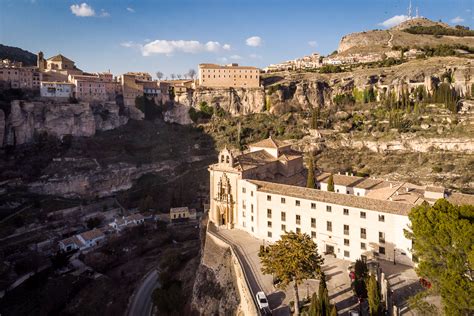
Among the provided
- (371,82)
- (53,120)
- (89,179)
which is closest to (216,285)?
(89,179)

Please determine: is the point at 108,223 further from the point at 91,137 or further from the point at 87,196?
the point at 91,137

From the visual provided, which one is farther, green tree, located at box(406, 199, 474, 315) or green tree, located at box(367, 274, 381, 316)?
green tree, located at box(367, 274, 381, 316)

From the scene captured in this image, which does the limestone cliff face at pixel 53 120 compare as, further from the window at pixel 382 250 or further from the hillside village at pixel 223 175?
the window at pixel 382 250

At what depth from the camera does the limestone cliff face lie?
60247 mm

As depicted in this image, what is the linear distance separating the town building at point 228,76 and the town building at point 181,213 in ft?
133

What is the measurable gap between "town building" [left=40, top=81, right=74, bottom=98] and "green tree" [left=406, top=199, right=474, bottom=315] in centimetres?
7167

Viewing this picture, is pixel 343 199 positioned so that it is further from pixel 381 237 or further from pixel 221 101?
pixel 221 101

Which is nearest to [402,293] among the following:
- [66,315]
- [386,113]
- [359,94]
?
[66,315]

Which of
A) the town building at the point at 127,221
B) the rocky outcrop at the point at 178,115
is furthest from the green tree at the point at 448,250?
the rocky outcrop at the point at 178,115

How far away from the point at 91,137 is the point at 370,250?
61.0 m

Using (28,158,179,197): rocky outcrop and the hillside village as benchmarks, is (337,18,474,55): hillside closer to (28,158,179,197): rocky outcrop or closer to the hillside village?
the hillside village

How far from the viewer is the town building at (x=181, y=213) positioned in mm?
51062

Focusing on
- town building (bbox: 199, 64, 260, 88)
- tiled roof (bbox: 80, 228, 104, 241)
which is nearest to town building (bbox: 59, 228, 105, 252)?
tiled roof (bbox: 80, 228, 104, 241)

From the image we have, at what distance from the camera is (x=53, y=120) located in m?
64.1
